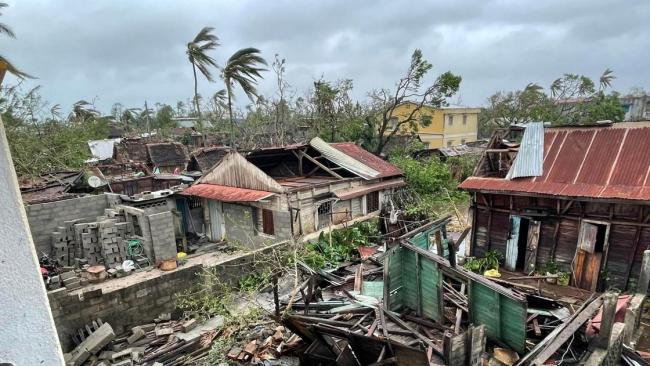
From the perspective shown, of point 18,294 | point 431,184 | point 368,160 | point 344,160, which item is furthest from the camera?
point 431,184

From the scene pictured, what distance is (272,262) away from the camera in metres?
13.1

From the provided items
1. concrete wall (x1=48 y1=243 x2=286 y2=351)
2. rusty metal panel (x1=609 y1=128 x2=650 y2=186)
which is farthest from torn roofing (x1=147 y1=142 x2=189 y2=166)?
rusty metal panel (x1=609 y1=128 x2=650 y2=186)

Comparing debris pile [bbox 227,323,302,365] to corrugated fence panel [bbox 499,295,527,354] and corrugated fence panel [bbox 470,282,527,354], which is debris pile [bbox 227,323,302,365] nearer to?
corrugated fence panel [bbox 470,282,527,354]

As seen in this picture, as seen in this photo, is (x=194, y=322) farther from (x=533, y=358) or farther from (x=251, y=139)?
(x=251, y=139)

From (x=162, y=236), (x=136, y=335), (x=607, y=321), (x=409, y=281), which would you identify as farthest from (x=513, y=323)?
(x=162, y=236)

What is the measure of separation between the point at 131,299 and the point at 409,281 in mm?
8395

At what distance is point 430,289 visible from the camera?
8359 mm

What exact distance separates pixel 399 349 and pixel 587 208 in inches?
317

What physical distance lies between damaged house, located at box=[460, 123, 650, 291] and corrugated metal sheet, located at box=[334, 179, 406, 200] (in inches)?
207

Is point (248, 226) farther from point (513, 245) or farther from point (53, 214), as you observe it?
point (513, 245)

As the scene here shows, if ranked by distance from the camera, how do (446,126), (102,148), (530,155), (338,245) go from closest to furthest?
(530,155)
(338,245)
(102,148)
(446,126)

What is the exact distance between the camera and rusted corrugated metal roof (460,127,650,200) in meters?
10.4

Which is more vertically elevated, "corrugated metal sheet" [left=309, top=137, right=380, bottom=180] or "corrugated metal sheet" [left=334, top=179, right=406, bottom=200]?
"corrugated metal sheet" [left=309, top=137, right=380, bottom=180]

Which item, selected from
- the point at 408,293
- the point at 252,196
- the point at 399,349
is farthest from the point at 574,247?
the point at 252,196
